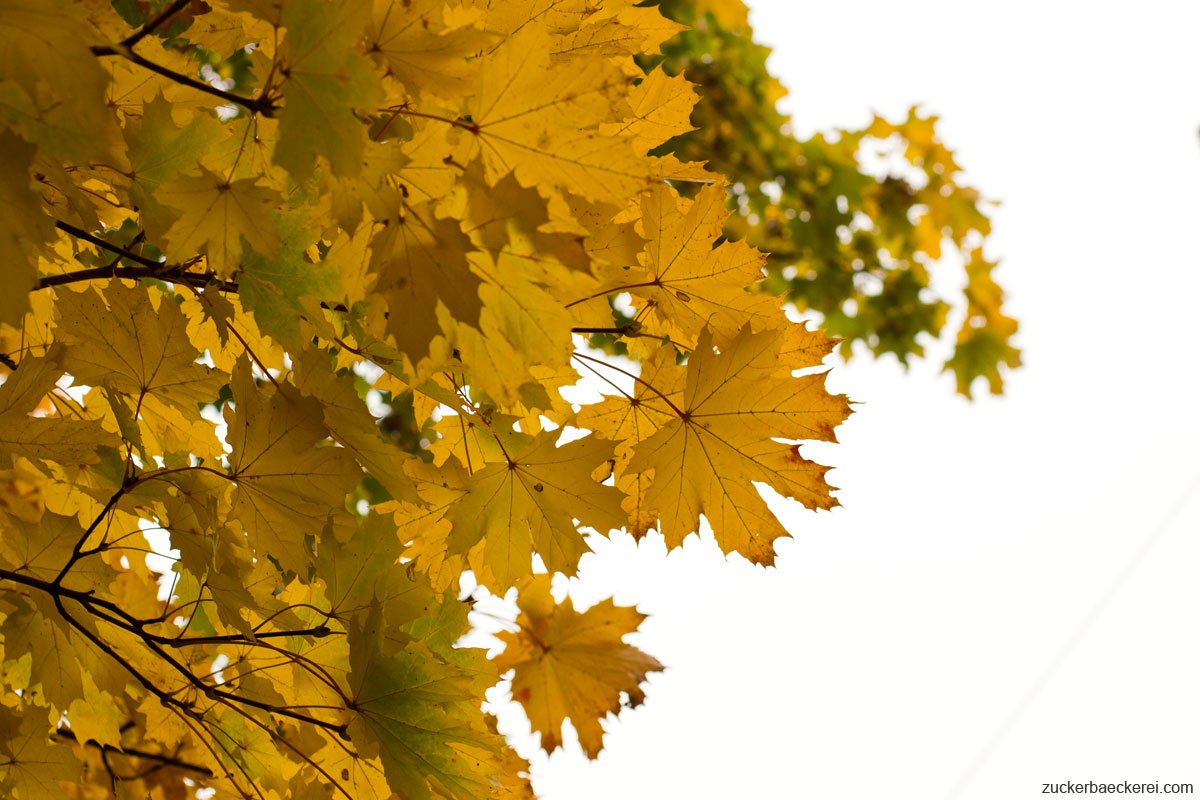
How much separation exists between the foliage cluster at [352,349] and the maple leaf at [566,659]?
255 millimetres

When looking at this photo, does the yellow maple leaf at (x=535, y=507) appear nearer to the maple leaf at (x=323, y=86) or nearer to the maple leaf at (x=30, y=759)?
the maple leaf at (x=323, y=86)

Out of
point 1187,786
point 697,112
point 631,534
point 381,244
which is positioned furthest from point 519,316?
point 1187,786

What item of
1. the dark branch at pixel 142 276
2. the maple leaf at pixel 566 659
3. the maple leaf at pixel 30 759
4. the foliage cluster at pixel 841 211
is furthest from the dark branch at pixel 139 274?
the foliage cluster at pixel 841 211

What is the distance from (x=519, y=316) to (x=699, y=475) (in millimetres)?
300

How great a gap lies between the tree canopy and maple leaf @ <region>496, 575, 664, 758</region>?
1.05ft

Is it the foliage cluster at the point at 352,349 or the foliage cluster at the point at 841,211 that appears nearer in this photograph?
the foliage cluster at the point at 352,349

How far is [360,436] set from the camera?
2.41 ft

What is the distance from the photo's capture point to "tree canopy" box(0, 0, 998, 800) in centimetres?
55

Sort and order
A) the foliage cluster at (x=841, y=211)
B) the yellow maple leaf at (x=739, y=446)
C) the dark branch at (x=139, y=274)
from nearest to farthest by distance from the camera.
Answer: the dark branch at (x=139, y=274) → the yellow maple leaf at (x=739, y=446) → the foliage cluster at (x=841, y=211)

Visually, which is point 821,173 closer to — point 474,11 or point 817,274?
point 817,274

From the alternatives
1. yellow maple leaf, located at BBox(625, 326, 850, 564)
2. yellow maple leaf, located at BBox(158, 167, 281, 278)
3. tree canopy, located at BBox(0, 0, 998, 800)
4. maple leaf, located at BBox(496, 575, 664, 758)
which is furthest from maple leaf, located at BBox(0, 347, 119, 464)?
maple leaf, located at BBox(496, 575, 664, 758)

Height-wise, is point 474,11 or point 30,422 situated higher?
point 474,11

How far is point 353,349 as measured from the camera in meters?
0.78

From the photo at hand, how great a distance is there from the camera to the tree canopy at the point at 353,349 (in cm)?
55
